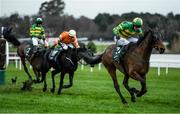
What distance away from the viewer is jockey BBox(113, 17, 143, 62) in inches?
515

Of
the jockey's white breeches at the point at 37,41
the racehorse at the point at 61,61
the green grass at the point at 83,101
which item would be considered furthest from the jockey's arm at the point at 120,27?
the jockey's white breeches at the point at 37,41

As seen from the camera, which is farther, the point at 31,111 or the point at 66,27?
the point at 66,27

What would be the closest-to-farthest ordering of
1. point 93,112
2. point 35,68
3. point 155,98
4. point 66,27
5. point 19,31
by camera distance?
point 93,112 < point 155,98 < point 35,68 < point 19,31 < point 66,27

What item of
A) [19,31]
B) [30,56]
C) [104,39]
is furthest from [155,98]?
[104,39]

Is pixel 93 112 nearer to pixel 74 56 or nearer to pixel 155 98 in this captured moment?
pixel 155 98

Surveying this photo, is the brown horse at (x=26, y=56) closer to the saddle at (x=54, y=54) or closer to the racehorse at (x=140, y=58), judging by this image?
the saddle at (x=54, y=54)

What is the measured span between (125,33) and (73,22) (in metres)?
52.1

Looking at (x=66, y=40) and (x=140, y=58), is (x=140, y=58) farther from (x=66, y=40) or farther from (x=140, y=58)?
(x=66, y=40)

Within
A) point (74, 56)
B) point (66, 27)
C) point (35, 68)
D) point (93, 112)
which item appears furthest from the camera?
point (66, 27)

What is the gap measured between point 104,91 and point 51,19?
5117 cm

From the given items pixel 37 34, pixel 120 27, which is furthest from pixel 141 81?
pixel 37 34

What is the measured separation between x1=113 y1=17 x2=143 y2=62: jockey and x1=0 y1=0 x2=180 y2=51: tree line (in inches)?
1239

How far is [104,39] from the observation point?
6675cm

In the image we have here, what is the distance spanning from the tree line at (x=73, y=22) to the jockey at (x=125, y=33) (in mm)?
31469
